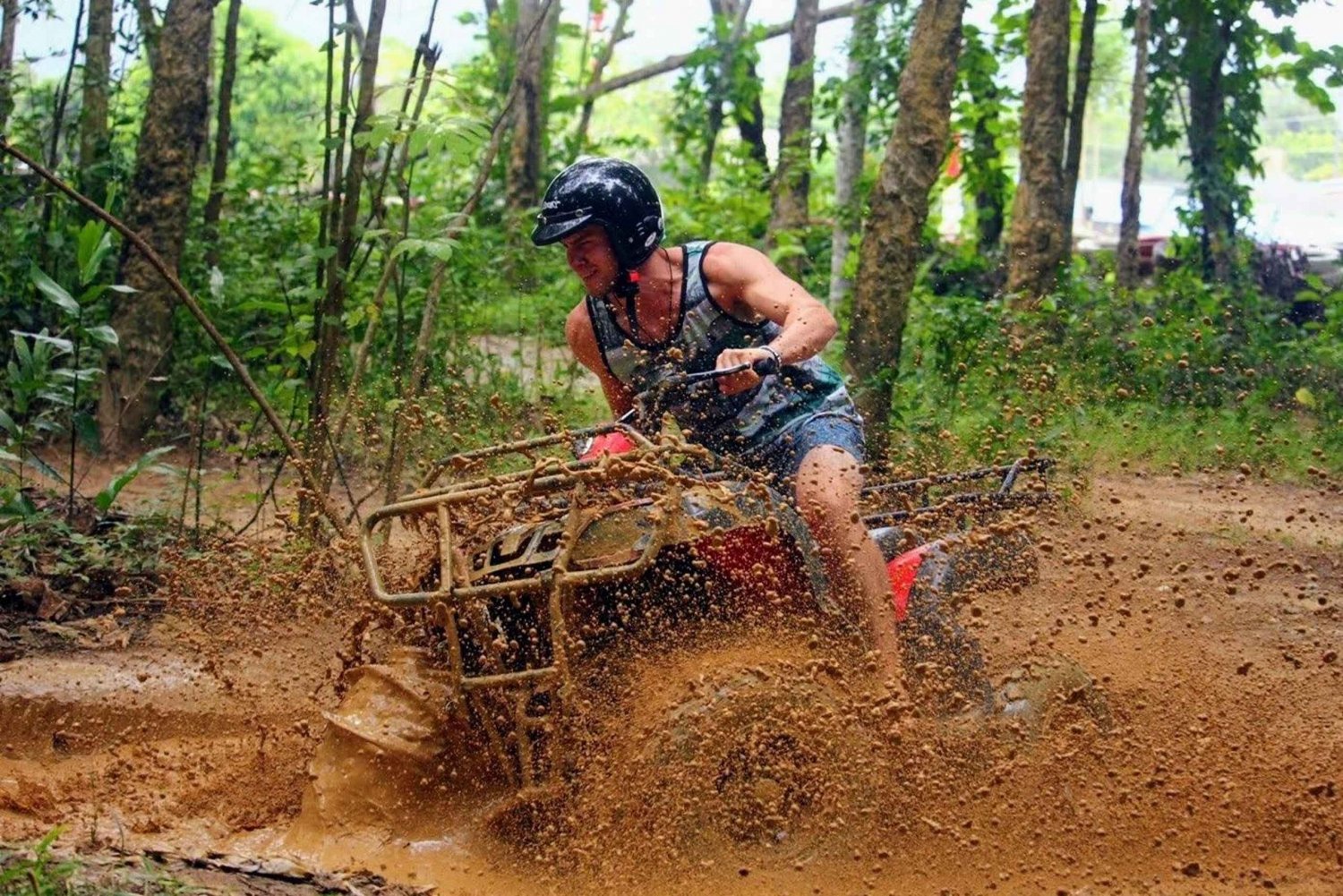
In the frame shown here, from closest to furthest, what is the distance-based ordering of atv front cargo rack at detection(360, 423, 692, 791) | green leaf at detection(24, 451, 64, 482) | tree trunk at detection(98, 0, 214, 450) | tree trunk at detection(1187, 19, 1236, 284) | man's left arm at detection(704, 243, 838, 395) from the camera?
atv front cargo rack at detection(360, 423, 692, 791)
man's left arm at detection(704, 243, 838, 395)
green leaf at detection(24, 451, 64, 482)
tree trunk at detection(98, 0, 214, 450)
tree trunk at detection(1187, 19, 1236, 284)

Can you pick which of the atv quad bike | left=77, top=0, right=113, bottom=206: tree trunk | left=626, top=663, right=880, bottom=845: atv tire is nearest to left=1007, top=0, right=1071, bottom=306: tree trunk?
left=77, top=0, right=113, bottom=206: tree trunk

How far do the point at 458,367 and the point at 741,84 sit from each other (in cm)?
831

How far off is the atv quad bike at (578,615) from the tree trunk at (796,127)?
9.07m

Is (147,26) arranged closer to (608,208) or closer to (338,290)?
(338,290)

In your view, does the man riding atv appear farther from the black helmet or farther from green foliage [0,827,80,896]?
green foliage [0,827,80,896]

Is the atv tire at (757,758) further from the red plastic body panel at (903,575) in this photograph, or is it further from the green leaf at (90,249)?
the green leaf at (90,249)

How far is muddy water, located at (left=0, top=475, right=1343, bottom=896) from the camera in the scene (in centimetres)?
390

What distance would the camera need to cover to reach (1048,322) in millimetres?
9508

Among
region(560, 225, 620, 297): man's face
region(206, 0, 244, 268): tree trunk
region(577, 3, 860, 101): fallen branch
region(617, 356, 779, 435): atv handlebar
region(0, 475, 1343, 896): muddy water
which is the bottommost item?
region(0, 475, 1343, 896): muddy water

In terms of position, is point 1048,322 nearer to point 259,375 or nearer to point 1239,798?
point 259,375

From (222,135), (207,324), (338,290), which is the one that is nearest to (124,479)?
(207,324)

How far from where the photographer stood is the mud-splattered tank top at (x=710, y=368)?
15.2ft

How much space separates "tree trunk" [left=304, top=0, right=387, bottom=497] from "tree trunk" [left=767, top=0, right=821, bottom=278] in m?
6.95

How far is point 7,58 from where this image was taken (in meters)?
10.3
